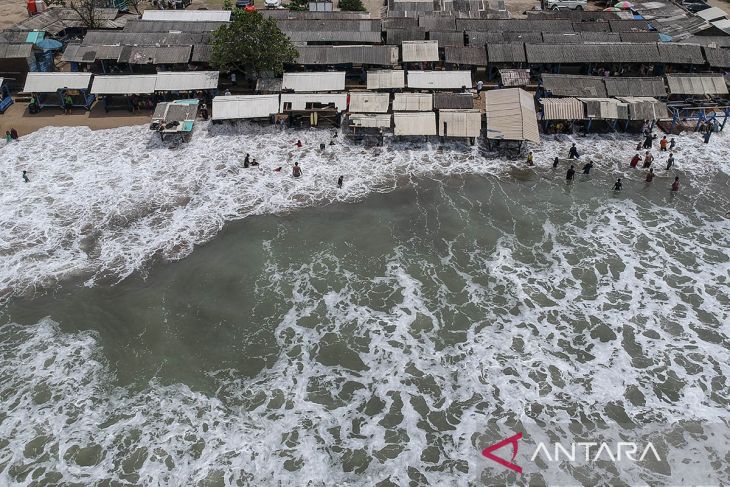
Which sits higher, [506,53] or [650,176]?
[506,53]

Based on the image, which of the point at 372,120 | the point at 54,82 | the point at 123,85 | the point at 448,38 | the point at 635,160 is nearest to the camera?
the point at 635,160

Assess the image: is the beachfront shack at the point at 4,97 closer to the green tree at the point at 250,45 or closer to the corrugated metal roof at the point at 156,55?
the corrugated metal roof at the point at 156,55

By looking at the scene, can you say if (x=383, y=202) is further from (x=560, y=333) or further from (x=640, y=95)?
(x=640, y=95)

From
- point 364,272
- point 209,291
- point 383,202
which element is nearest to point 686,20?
point 383,202

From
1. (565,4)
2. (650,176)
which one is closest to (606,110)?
(650,176)

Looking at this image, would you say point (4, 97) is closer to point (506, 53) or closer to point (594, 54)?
point (506, 53)

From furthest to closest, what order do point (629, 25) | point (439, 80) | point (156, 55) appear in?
point (629, 25), point (156, 55), point (439, 80)

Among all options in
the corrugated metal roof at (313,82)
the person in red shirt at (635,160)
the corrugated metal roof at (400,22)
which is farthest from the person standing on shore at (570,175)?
the corrugated metal roof at (400,22)

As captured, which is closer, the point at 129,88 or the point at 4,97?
the point at 129,88
